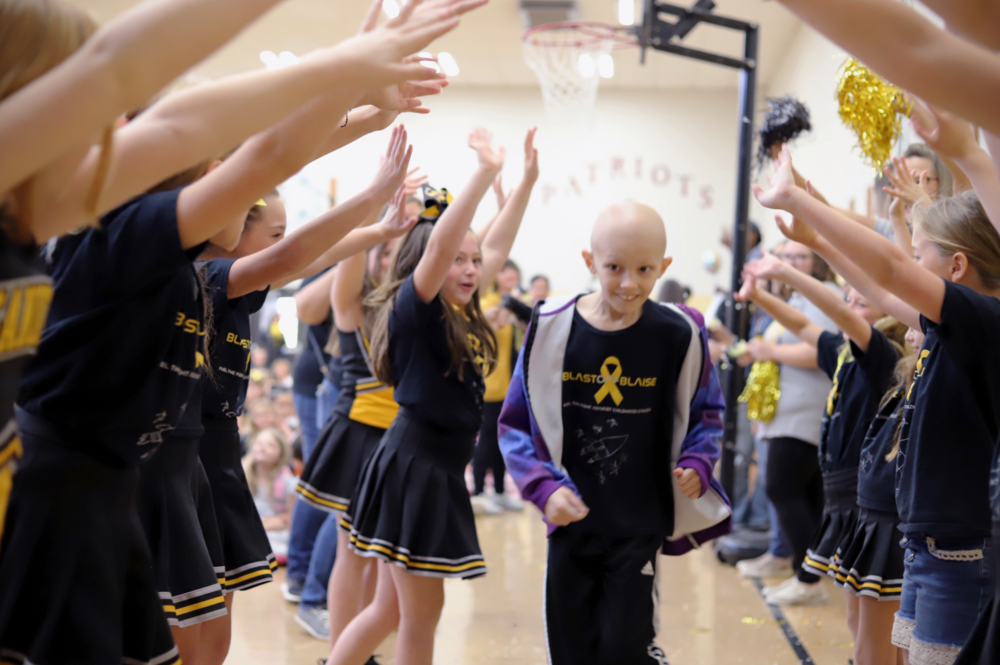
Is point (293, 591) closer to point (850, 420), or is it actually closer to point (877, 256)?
point (850, 420)

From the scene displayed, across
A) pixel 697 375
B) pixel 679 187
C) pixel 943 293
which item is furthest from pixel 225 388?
pixel 679 187

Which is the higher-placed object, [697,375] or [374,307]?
[374,307]

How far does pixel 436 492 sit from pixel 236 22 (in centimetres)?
168

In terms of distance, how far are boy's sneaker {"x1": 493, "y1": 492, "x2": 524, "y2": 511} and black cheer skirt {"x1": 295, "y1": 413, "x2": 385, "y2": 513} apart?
10.3 feet

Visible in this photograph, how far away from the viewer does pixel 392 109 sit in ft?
5.06

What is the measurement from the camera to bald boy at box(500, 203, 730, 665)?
2.09m

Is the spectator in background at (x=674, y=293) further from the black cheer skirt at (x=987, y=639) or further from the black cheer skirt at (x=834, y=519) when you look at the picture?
the black cheer skirt at (x=987, y=639)

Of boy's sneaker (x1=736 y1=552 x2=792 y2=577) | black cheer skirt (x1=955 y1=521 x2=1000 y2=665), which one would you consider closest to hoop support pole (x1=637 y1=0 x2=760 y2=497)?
boy's sneaker (x1=736 y1=552 x2=792 y2=577)

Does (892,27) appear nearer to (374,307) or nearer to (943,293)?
(943,293)

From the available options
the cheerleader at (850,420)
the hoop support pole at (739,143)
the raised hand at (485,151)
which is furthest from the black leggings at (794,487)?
the raised hand at (485,151)

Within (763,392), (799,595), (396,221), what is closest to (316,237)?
(396,221)

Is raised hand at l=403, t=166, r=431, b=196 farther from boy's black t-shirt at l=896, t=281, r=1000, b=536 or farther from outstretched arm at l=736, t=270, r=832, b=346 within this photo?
boy's black t-shirt at l=896, t=281, r=1000, b=536

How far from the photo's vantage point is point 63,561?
47.6 inches

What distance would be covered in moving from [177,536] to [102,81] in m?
1.14
